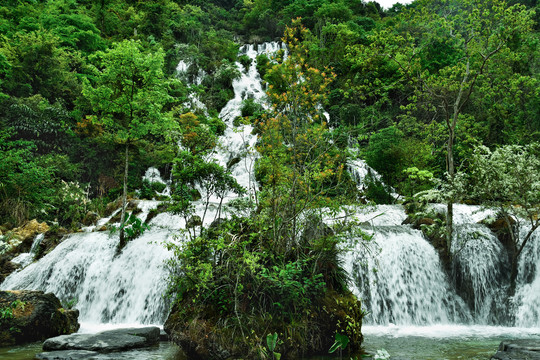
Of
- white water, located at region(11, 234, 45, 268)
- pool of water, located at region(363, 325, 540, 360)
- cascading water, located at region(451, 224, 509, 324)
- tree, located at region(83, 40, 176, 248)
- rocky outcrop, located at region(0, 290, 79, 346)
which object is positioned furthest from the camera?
white water, located at region(11, 234, 45, 268)

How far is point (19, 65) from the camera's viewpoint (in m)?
20.7

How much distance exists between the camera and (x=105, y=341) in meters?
6.19

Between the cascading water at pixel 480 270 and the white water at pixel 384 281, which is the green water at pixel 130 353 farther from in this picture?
the cascading water at pixel 480 270

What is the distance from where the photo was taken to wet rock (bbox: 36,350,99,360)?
5.46 metres

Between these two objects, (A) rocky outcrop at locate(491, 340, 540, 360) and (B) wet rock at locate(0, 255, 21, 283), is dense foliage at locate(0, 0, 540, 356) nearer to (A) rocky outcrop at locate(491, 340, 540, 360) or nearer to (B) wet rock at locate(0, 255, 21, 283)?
(A) rocky outcrop at locate(491, 340, 540, 360)

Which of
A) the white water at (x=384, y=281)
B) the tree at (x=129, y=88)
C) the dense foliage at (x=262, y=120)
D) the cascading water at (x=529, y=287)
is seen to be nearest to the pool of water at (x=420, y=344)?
the white water at (x=384, y=281)

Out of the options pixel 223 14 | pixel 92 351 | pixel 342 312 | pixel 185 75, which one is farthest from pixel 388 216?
pixel 223 14

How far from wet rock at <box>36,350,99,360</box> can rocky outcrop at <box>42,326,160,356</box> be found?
0.57ft

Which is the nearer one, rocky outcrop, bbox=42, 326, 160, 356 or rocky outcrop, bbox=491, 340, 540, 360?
rocky outcrop, bbox=491, 340, 540, 360

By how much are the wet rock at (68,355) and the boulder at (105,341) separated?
0.18m

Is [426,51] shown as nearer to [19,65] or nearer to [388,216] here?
[388,216]

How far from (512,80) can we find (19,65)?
25.6 meters

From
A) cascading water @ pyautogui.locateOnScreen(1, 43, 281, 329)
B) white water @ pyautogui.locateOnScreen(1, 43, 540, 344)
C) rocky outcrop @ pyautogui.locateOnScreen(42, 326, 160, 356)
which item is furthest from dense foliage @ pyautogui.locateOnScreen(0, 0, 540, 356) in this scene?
cascading water @ pyautogui.locateOnScreen(1, 43, 281, 329)

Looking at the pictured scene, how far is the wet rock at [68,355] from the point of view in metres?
5.46
